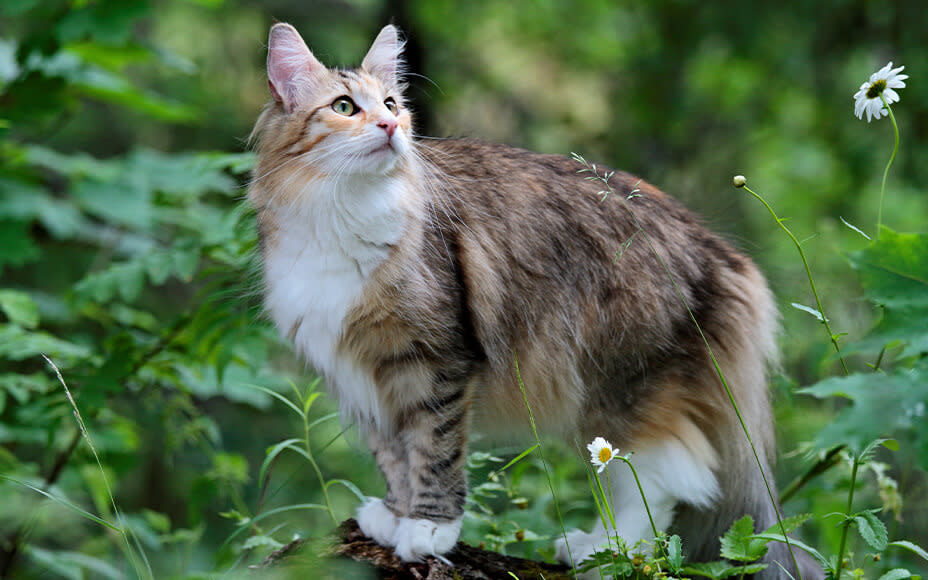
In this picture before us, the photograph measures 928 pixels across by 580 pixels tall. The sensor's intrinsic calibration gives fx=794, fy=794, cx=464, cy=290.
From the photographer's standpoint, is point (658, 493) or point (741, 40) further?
point (741, 40)

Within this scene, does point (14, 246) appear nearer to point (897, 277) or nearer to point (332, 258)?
point (332, 258)

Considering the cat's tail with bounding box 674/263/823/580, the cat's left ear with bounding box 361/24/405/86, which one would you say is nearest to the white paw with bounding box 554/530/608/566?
the cat's tail with bounding box 674/263/823/580

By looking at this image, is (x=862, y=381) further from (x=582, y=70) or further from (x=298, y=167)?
(x=582, y=70)

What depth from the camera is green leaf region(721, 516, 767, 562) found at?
6.63ft

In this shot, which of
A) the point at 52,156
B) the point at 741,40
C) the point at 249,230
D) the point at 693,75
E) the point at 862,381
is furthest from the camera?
the point at 693,75

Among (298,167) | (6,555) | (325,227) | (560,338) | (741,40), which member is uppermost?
(741,40)

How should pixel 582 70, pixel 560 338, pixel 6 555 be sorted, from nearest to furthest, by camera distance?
pixel 560 338 → pixel 6 555 → pixel 582 70

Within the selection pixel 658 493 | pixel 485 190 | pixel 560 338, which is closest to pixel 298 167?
pixel 485 190

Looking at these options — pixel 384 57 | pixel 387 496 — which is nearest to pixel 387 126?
pixel 384 57

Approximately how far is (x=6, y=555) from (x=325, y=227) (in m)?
2.31

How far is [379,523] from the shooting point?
2617mm

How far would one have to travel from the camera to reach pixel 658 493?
2709 millimetres

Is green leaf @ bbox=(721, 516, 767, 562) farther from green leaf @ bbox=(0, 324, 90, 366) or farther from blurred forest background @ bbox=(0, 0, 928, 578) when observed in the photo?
green leaf @ bbox=(0, 324, 90, 366)

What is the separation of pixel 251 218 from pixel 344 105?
2.69 feet
